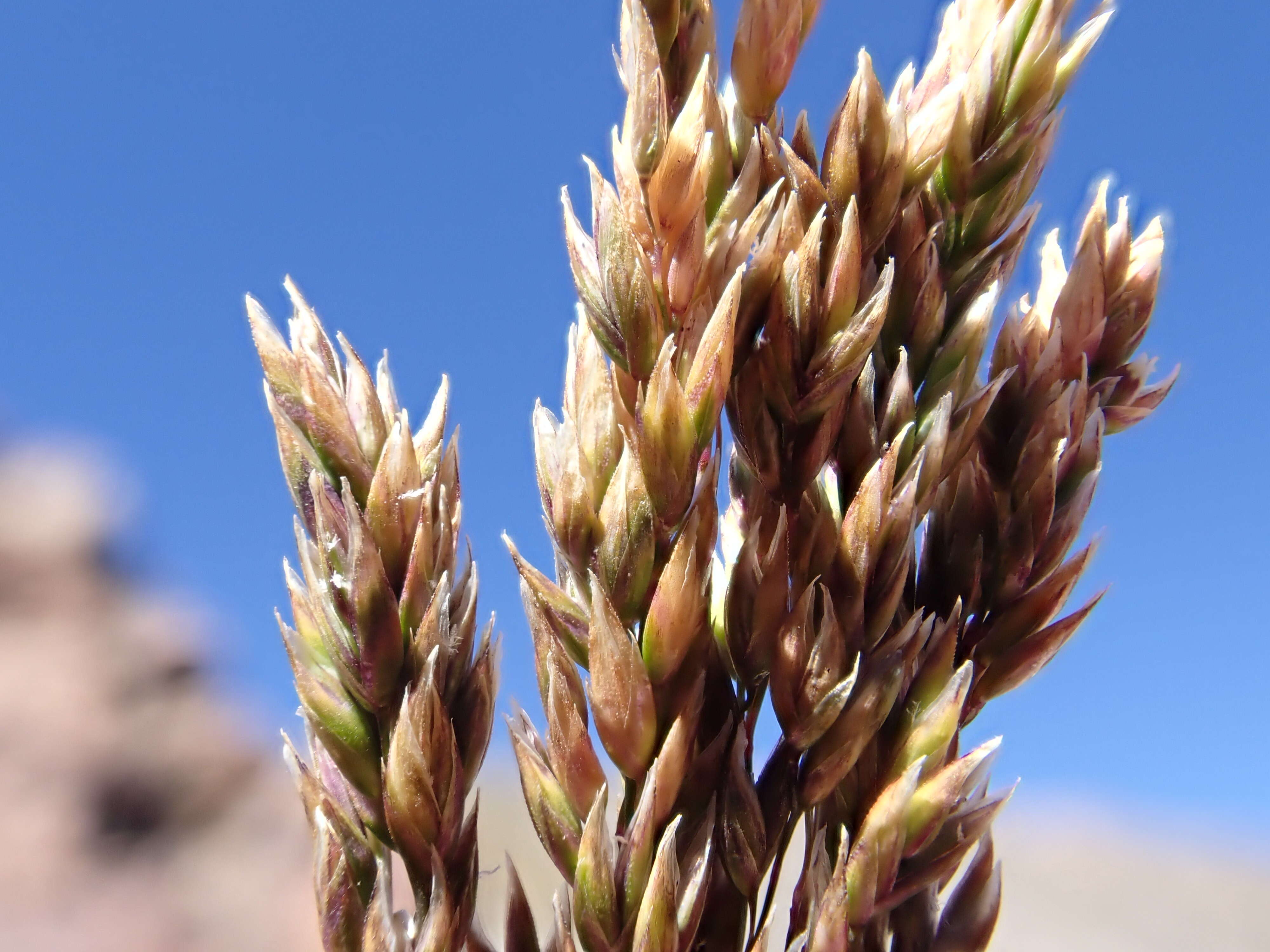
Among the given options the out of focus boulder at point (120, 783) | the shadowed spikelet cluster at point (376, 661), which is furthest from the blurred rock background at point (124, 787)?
the shadowed spikelet cluster at point (376, 661)

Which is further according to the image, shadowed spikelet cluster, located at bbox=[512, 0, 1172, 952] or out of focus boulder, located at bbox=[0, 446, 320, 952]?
out of focus boulder, located at bbox=[0, 446, 320, 952]

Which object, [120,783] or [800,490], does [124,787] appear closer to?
[120,783]

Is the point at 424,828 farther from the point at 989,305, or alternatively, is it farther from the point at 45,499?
the point at 45,499

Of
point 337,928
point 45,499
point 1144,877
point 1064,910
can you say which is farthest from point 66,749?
point 1144,877

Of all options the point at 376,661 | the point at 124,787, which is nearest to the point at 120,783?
the point at 124,787

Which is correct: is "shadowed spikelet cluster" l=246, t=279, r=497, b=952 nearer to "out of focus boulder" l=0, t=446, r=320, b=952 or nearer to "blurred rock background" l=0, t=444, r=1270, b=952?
"blurred rock background" l=0, t=444, r=1270, b=952

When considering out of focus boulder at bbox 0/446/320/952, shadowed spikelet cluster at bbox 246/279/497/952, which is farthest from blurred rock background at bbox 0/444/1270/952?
shadowed spikelet cluster at bbox 246/279/497/952

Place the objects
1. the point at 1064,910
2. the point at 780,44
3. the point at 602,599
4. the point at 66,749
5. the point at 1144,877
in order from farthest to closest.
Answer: the point at 1144,877, the point at 1064,910, the point at 66,749, the point at 780,44, the point at 602,599
